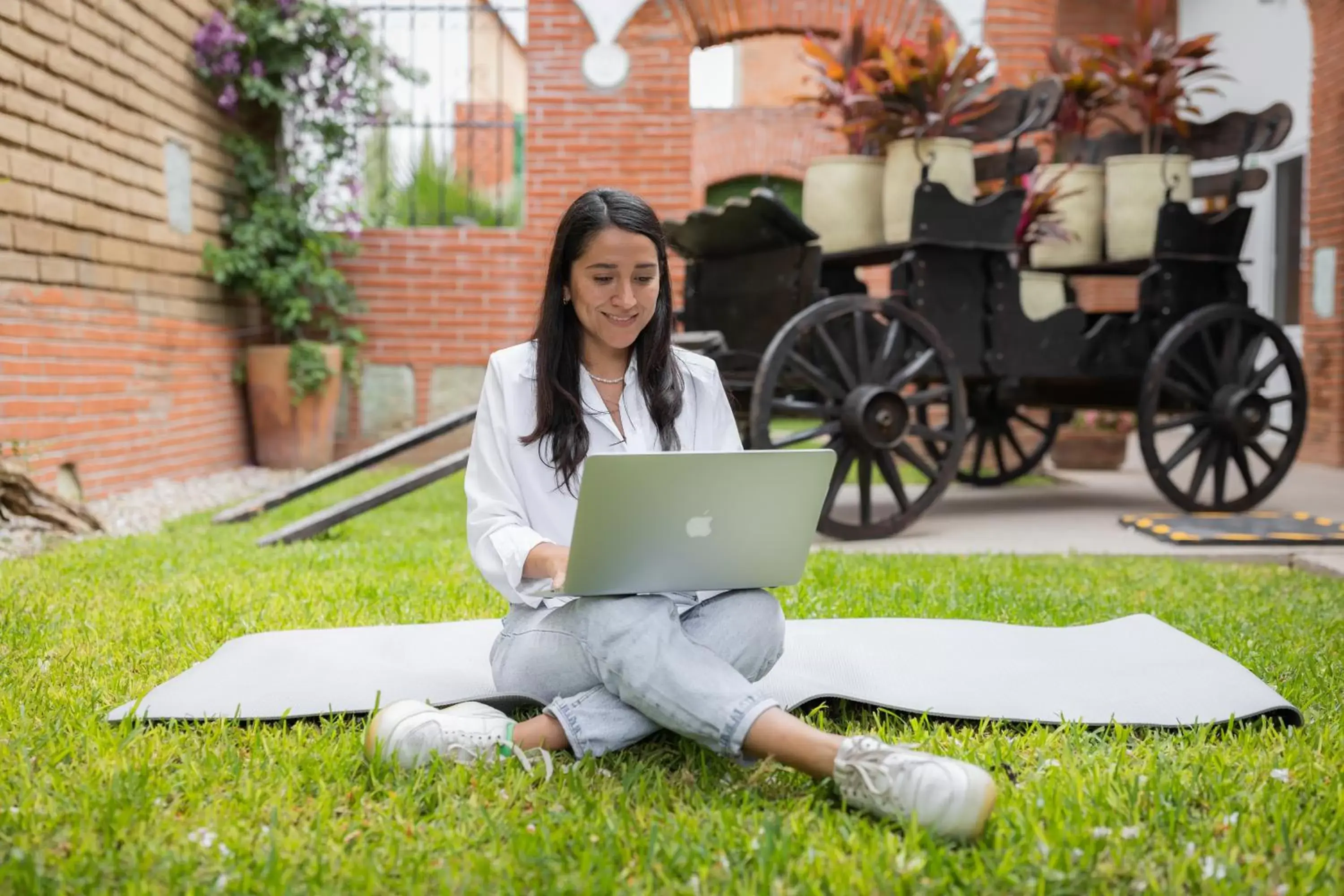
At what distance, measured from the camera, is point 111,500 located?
17.9ft

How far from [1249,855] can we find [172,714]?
5.41 feet

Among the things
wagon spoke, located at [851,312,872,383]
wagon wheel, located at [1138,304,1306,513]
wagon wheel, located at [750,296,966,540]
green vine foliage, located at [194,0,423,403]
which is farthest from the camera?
green vine foliage, located at [194,0,423,403]

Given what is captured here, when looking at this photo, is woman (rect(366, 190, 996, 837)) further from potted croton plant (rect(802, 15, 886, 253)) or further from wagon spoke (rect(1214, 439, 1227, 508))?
wagon spoke (rect(1214, 439, 1227, 508))

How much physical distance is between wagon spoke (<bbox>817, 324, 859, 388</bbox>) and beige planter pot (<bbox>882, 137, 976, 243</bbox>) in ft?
1.76

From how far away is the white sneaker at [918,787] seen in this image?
1.52 metres

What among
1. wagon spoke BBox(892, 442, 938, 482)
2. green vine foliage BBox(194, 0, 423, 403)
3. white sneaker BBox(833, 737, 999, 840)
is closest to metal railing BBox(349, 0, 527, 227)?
green vine foliage BBox(194, 0, 423, 403)

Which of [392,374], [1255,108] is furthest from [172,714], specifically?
[1255,108]

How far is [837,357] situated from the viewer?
14.6ft

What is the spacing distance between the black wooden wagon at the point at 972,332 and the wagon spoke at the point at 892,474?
0.01 meters

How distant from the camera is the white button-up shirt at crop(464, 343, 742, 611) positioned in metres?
1.94

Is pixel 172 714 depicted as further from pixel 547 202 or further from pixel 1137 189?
pixel 547 202

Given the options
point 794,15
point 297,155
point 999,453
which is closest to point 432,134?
point 297,155

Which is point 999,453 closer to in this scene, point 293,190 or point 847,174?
point 847,174

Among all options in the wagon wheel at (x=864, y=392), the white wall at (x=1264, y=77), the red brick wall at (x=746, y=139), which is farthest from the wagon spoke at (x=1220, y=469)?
the red brick wall at (x=746, y=139)
